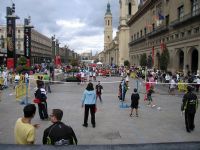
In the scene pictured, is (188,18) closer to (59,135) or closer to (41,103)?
(41,103)

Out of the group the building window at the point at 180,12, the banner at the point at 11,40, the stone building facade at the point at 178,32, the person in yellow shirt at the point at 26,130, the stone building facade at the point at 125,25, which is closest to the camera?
the person in yellow shirt at the point at 26,130

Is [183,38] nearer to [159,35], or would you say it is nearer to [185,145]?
[159,35]

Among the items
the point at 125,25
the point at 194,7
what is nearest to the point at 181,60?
the point at 194,7

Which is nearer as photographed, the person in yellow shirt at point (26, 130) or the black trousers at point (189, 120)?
the person in yellow shirt at point (26, 130)

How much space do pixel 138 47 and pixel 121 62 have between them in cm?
2997

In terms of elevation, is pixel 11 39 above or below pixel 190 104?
above

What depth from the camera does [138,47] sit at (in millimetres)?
81125

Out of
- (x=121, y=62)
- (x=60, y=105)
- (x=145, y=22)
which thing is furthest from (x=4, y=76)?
(x=121, y=62)

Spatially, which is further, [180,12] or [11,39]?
[180,12]

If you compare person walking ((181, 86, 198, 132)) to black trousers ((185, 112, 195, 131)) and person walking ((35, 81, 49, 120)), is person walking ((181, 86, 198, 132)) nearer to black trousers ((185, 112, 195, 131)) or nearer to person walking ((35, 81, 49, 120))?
black trousers ((185, 112, 195, 131))

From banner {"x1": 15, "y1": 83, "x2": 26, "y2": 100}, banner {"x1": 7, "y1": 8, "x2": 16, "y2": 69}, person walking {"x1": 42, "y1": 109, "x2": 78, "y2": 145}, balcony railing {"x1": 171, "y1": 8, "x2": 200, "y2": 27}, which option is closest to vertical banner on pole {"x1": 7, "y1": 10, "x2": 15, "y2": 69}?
banner {"x1": 7, "y1": 8, "x2": 16, "y2": 69}

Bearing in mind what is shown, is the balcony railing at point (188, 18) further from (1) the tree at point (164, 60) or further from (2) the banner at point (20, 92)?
(2) the banner at point (20, 92)

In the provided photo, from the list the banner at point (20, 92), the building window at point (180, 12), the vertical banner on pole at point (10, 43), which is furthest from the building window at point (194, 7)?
the banner at point (20, 92)

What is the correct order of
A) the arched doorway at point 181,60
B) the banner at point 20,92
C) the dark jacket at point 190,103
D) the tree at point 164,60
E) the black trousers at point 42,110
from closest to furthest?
1. the dark jacket at point 190,103
2. the black trousers at point 42,110
3. the banner at point 20,92
4. the arched doorway at point 181,60
5. the tree at point 164,60
